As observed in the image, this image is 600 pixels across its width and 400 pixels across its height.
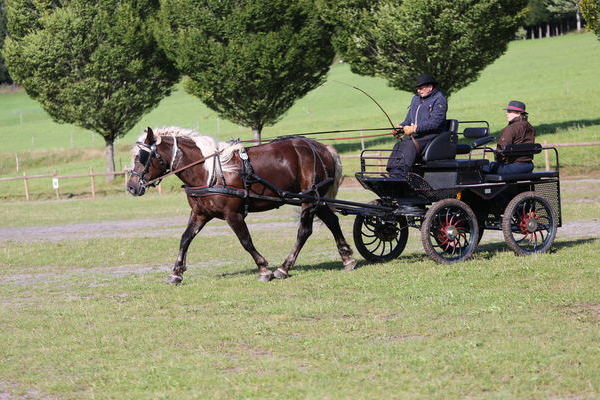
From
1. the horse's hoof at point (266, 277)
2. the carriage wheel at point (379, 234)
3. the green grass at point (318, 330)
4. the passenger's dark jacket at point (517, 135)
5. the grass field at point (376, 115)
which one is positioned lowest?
the green grass at point (318, 330)

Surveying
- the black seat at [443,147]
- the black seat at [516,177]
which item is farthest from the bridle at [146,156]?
the black seat at [516,177]

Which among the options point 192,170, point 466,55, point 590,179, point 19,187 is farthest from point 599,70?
point 192,170

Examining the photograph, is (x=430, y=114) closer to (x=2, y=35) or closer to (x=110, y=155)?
(x=110, y=155)

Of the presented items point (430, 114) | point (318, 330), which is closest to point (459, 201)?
point (430, 114)

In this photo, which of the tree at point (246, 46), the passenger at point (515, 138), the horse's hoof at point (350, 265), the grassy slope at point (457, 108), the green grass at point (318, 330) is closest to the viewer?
the green grass at point (318, 330)

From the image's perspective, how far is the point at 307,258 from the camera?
15.6 meters

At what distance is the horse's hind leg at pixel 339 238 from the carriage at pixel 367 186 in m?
0.02

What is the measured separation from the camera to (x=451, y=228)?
1273cm

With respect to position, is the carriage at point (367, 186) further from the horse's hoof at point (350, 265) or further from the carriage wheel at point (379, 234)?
the carriage wheel at point (379, 234)

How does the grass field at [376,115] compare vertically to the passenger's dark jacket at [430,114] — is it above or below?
above

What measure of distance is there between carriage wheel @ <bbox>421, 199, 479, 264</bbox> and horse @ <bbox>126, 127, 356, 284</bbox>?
1.33 m

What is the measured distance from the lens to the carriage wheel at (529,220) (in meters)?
12.9

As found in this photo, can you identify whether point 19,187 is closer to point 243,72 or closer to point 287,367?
point 243,72

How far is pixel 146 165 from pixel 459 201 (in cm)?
456
